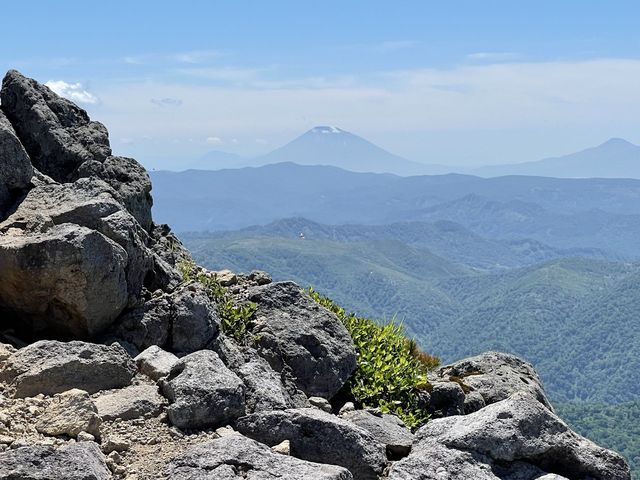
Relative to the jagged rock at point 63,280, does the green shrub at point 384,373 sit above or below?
below

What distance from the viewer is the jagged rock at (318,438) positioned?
789 centimetres

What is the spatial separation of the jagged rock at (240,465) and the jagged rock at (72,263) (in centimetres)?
270

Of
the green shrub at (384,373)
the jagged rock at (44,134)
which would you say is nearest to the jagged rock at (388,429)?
the green shrub at (384,373)

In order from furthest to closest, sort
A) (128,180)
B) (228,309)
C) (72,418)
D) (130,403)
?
(128,180) → (228,309) → (130,403) → (72,418)

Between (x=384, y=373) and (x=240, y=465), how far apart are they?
499 cm

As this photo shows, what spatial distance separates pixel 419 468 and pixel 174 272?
4747 millimetres

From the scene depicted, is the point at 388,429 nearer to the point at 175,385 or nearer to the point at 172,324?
the point at 175,385

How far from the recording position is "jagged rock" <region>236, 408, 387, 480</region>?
7.89m

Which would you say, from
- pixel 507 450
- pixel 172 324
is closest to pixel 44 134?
pixel 172 324

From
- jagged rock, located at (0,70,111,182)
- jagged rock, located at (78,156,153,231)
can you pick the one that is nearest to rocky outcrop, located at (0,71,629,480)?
jagged rock, located at (78,156,153,231)

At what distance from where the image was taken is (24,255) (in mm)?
8797

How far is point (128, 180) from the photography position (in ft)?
40.2

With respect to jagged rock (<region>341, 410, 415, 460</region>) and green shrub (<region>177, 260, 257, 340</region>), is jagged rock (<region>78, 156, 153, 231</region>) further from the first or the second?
jagged rock (<region>341, 410, 415, 460</region>)

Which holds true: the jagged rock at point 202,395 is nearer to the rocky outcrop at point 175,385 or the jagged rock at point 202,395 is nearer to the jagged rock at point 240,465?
the rocky outcrop at point 175,385
